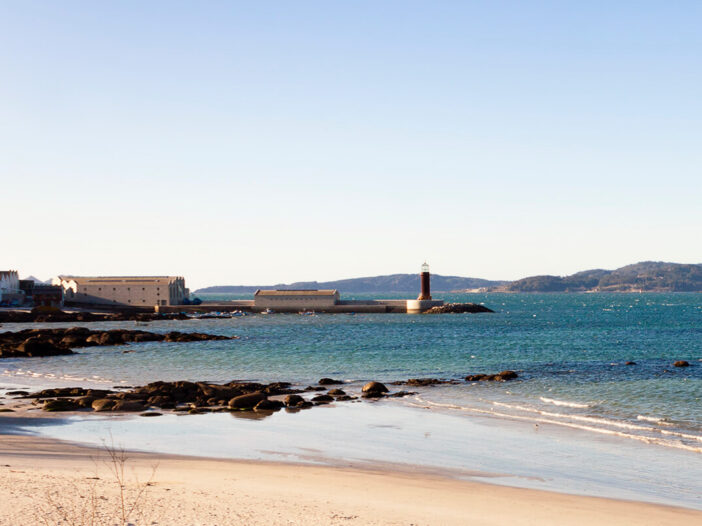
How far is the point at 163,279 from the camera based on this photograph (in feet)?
516

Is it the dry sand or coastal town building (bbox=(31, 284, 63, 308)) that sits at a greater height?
coastal town building (bbox=(31, 284, 63, 308))

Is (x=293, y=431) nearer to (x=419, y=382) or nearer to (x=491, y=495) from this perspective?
(x=491, y=495)

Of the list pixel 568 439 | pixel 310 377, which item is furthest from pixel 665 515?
pixel 310 377

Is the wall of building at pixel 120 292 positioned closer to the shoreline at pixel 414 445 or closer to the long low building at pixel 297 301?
the long low building at pixel 297 301

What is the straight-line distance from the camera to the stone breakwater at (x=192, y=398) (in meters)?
34.8

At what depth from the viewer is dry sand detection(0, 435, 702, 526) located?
1622 centimetres

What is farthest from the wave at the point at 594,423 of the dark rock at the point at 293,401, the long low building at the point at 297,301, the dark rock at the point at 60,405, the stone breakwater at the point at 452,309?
the long low building at the point at 297,301

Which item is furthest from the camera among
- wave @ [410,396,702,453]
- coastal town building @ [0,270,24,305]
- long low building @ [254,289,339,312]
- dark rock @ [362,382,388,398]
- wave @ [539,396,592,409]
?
long low building @ [254,289,339,312]

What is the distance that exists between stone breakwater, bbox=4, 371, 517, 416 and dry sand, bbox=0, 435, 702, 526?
12172 mm

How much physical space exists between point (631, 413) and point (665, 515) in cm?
1686

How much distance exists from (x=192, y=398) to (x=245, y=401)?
12.3 feet

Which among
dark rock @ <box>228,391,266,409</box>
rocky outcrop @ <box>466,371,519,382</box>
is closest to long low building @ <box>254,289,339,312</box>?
rocky outcrop @ <box>466,371,519,382</box>

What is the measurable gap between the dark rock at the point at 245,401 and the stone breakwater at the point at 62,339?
36.6 metres

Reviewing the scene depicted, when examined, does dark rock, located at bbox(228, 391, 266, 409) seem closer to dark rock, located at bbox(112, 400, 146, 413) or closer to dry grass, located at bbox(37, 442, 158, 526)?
dark rock, located at bbox(112, 400, 146, 413)
